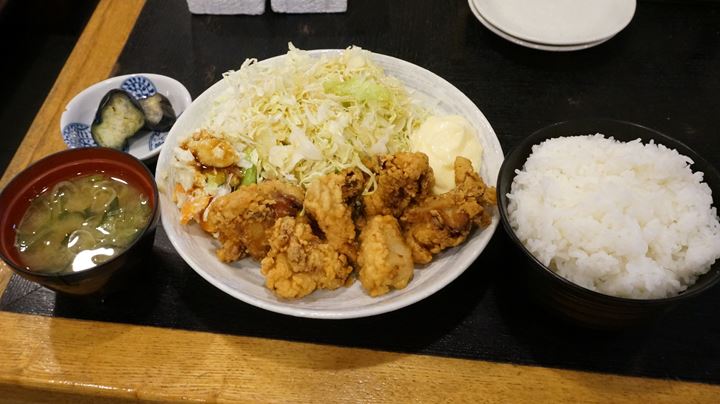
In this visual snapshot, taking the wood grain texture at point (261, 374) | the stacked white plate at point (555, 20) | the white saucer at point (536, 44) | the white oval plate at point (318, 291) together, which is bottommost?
the wood grain texture at point (261, 374)

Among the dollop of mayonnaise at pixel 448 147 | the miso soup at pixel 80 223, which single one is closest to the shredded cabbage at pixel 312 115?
the dollop of mayonnaise at pixel 448 147

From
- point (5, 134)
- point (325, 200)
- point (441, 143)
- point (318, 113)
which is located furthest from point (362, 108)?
point (5, 134)

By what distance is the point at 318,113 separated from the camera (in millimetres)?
2291

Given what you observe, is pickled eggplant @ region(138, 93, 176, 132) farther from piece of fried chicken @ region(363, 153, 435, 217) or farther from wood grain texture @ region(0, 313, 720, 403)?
piece of fried chicken @ region(363, 153, 435, 217)

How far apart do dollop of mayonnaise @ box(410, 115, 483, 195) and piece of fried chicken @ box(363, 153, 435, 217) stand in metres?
0.18

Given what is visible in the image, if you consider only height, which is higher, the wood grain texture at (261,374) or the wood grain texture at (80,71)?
the wood grain texture at (80,71)

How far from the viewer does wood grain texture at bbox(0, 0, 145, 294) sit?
245 centimetres

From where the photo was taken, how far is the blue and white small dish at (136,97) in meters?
2.37

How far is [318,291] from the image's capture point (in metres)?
1.80

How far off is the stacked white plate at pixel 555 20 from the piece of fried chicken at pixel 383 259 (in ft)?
5.13

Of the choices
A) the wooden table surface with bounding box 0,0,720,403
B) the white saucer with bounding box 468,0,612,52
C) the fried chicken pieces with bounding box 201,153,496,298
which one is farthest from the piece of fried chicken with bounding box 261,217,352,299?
the white saucer with bounding box 468,0,612,52

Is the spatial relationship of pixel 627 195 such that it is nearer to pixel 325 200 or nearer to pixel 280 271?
pixel 325 200

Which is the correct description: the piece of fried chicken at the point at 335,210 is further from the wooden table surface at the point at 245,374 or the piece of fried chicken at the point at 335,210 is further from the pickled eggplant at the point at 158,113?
the pickled eggplant at the point at 158,113

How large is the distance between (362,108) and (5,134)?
3.42 meters
